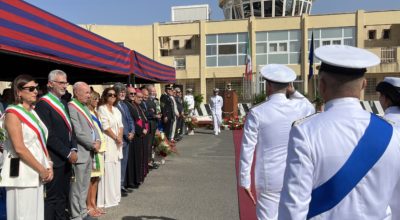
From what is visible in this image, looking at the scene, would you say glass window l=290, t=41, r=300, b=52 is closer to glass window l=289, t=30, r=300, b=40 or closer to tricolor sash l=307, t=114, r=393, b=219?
glass window l=289, t=30, r=300, b=40

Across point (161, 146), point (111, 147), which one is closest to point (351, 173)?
point (111, 147)

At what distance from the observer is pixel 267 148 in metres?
3.61

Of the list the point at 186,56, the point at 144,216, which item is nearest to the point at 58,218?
the point at 144,216

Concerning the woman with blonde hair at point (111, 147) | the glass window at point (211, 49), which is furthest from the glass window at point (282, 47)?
the woman with blonde hair at point (111, 147)

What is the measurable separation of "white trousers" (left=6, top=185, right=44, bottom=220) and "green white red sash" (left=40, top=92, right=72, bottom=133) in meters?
1.02

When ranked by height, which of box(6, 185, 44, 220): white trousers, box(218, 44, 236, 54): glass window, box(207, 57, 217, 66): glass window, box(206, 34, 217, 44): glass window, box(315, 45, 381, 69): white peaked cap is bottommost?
box(6, 185, 44, 220): white trousers

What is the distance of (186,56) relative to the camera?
35906 mm

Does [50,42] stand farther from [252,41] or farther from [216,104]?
[252,41]

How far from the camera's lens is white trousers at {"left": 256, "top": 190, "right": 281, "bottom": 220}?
3.51 metres

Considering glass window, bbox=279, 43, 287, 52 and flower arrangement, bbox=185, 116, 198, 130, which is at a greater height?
glass window, bbox=279, 43, 287, 52

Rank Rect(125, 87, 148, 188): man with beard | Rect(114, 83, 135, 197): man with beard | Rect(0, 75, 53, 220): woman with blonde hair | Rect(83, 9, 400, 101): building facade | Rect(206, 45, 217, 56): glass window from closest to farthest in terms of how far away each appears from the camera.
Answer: Rect(0, 75, 53, 220): woman with blonde hair, Rect(114, 83, 135, 197): man with beard, Rect(125, 87, 148, 188): man with beard, Rect(83, 9, 400, 101): building facade, Rect(206, 45, 217, 56): glass window

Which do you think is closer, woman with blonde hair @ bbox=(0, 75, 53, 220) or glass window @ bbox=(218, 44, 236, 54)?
woman with blonde hair @ bbox=(0, 75, 53, 220)

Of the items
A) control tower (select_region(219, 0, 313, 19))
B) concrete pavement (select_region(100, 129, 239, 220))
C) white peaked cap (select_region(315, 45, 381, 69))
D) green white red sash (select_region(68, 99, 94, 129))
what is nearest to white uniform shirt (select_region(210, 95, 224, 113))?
concrete pavement (select_region(100, 129, 239, 220))

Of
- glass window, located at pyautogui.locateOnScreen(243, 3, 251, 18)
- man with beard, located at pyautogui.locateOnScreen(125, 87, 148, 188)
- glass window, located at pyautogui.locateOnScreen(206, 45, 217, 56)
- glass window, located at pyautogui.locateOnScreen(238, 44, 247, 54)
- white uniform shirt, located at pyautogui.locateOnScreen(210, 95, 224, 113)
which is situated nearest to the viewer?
man with beard, located at pyautogui.locateOnScreen(125, 87, 148, 188)
